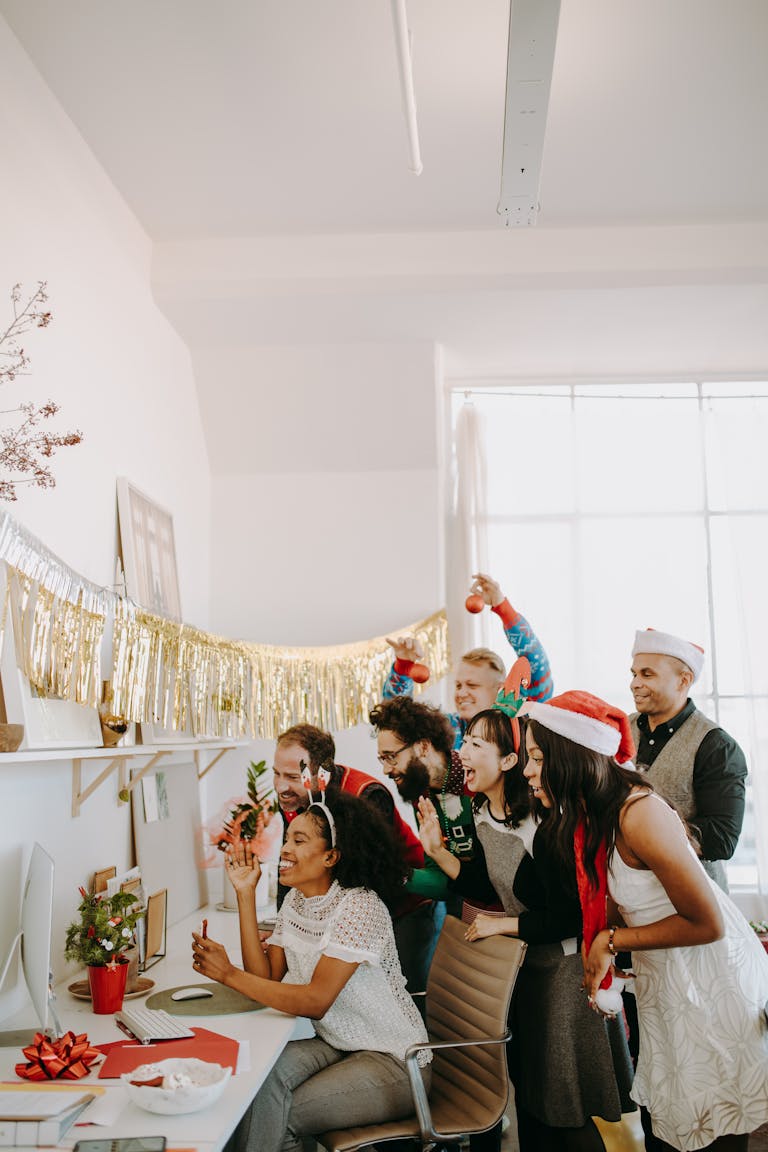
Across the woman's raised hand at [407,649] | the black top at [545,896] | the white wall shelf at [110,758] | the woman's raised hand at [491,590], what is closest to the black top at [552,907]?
the black top at [545,896]

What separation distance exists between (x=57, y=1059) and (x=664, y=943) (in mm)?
1183

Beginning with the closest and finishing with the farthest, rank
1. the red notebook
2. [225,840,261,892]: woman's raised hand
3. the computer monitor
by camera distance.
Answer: the red notebook < the computer monitor < [225,840,261,892]: woman's raised hand

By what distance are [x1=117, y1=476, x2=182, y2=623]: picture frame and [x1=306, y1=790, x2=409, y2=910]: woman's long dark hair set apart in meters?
1.20

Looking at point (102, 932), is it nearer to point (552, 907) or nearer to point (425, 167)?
point (552, 907)

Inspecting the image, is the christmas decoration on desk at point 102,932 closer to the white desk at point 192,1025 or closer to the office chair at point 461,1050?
the white desk at point 192,1025

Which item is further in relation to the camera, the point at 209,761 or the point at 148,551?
the point at 209,761

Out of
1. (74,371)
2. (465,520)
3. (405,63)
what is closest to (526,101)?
(405,63)

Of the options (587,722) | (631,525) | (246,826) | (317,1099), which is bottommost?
(317,1099)

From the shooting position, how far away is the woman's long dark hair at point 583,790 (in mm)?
2117

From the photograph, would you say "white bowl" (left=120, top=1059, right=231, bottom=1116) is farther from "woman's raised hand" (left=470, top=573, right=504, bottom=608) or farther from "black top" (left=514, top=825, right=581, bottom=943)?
"woman's raised hand" (left=470, top=573, right=504, bottom=608)

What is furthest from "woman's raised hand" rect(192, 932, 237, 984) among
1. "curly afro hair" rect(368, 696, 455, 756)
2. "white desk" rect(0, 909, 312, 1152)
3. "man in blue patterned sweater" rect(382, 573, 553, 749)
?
"man in blue patterned sweater" rect(382, 573, 553, 749)

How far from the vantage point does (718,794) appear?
10.1ft

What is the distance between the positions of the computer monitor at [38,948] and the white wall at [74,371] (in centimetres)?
20

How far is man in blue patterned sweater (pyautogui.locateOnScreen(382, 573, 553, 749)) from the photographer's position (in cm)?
345
